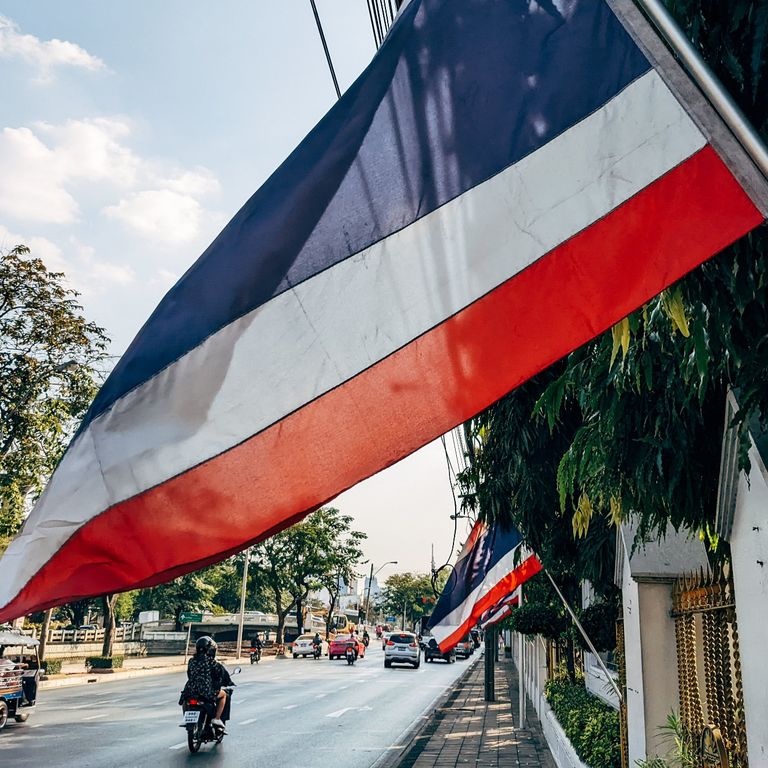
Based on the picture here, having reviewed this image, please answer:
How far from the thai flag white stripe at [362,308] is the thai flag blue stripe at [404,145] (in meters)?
0.05

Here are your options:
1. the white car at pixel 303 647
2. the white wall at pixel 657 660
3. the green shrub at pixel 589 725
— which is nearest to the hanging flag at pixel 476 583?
the green shrub at pixel 589 725

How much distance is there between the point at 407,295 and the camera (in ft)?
8.59

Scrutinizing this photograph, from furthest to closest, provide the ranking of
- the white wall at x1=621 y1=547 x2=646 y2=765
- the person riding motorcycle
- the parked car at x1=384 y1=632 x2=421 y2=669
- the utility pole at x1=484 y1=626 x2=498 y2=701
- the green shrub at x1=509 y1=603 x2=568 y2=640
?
the parked car at x1=384 y1=632 x2=421 y2=669
the utility pole at x1=484 y1=626 x2=498 y2=701
the green shrub at x1=509 y1=603 x2=568 y2=640
the person riding motorcycle
the white wall at x1=621 y1=547 x2=646 y2=765

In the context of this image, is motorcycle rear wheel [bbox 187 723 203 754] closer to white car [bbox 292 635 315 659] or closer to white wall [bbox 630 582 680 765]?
white wall [bbox 630 582 680 765]

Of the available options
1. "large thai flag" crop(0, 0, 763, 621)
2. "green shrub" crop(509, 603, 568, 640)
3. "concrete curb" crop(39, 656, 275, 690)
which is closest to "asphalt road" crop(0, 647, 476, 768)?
"concrete curb" crop(39, 656, 275, 690)

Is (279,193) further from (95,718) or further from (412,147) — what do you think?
(95,718)

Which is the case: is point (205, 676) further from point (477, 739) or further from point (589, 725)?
point (589, 725)

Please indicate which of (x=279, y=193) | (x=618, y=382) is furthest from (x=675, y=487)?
(x=279, y=193)

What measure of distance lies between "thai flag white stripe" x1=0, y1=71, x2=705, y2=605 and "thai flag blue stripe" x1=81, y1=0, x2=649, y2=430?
52 millimetres

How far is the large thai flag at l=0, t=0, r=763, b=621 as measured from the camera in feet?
8.25

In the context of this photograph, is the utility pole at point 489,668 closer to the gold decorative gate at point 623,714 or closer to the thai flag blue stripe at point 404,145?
the gold decorative gate at point 623,714

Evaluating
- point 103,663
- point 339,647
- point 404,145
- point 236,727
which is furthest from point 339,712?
point 339,647

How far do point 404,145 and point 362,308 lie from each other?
56cm

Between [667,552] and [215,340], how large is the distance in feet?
14.9
